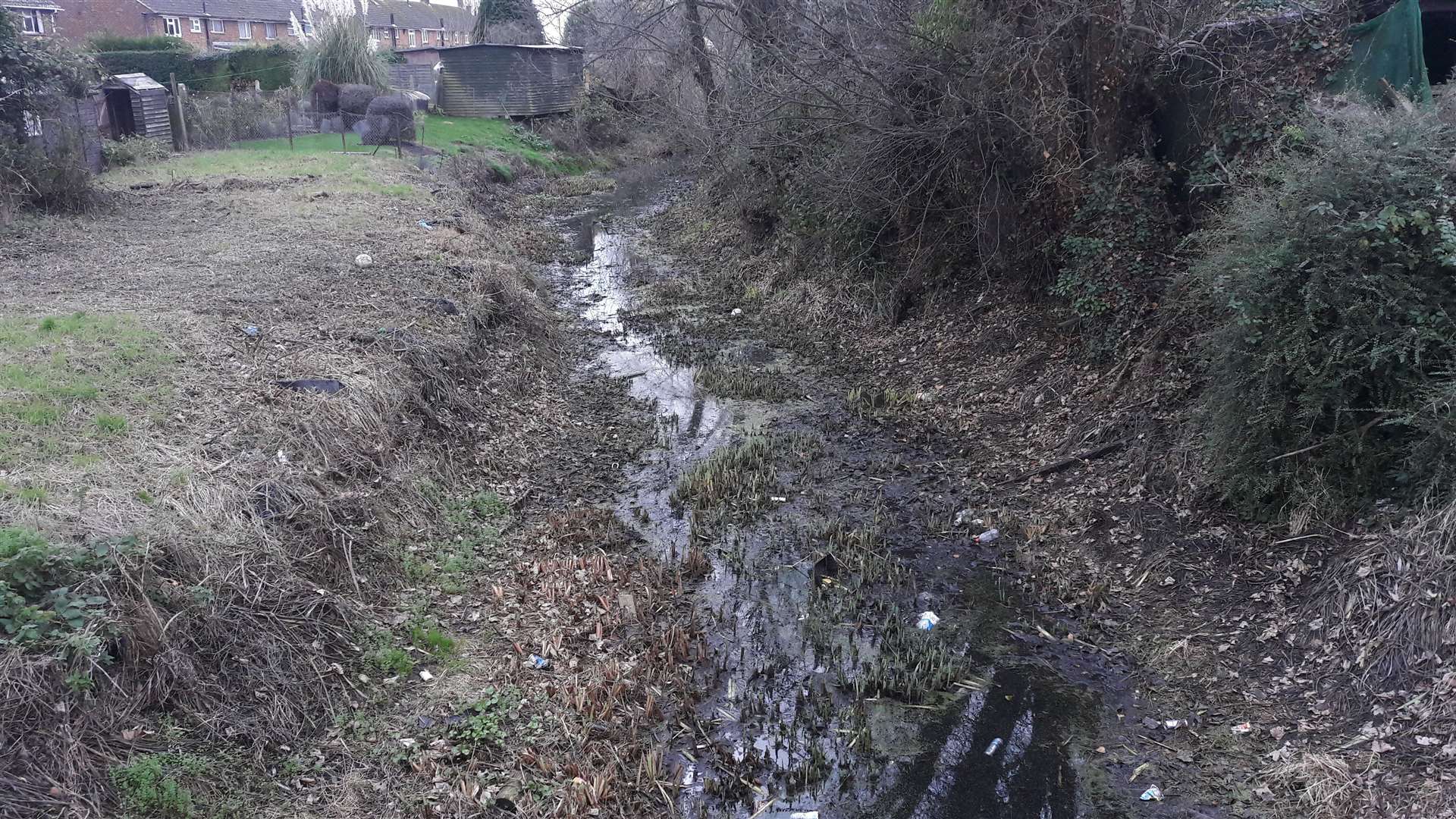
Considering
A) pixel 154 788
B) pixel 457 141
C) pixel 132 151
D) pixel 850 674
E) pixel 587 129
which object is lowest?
pixel 850 674

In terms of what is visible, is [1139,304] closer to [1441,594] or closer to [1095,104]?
[1095,104]

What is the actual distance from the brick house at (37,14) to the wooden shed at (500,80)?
59.8 ft

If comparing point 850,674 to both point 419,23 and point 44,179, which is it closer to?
point 44,179

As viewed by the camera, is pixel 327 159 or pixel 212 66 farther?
pixel 212 66

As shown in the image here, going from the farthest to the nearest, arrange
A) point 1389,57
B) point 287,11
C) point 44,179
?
point 287,11, point 44,179, point 1389,57

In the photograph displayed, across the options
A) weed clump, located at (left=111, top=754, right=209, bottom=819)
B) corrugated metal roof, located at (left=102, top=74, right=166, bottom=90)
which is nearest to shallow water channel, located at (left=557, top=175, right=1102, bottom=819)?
weed clump, located at (left=111, top=754, right=209, bottom=819)

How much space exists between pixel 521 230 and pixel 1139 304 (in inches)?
598

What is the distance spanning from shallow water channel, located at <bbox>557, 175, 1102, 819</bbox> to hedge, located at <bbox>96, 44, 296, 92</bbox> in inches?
1215

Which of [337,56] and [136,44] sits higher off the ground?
[136,44]

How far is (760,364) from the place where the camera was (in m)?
12.9

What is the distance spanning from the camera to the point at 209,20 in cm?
5103

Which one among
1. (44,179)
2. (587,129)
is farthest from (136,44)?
(44,179)

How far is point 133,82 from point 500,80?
15397 millimetres

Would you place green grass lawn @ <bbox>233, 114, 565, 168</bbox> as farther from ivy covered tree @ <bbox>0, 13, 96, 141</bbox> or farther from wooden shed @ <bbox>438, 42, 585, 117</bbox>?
ivy covered tree @ <bbox>0, 13, 96, 141</bbox>
